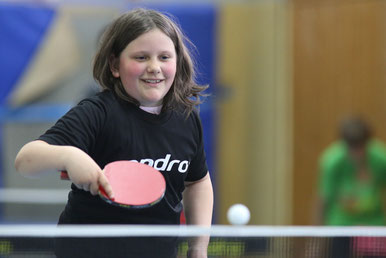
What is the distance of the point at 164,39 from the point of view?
228 cm

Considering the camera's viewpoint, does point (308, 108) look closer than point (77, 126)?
No

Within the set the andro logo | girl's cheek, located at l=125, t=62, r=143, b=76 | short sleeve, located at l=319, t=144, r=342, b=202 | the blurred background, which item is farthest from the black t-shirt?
the blurred background

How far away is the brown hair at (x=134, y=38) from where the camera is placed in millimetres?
2281

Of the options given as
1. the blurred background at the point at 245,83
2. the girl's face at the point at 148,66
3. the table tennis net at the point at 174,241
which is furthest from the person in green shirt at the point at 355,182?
the girl's face at the point at 148,66

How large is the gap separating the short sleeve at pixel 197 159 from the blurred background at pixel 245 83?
443cm

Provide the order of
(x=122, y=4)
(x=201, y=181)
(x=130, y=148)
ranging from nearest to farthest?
(x=130, y=148) < (x=201, y=181) < (x=122, y=4)

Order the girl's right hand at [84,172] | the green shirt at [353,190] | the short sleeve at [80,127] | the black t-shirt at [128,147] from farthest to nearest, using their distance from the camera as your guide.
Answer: the green shirt at [353,190] → the black t-shirt at [128,147] → the short sleeve at [80,127] → the girl's right hand at [84,172]

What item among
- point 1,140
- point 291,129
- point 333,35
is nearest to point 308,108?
point 291,129

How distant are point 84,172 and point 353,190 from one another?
3610mm

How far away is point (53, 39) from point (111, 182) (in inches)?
214

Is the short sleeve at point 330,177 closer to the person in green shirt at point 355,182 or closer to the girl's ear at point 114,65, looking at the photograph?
the person in green shirt at point 355,182

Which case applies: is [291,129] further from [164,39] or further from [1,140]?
[164,39]

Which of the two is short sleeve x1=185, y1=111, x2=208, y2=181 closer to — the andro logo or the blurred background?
the andro logo

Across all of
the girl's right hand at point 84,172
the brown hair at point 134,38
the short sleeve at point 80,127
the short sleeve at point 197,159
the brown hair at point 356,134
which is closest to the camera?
the girl's right hand at point 84,172
